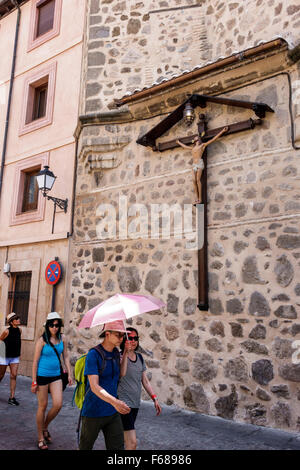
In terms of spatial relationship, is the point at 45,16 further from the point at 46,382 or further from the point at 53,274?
the point at 46,382

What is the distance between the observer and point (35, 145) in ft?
34.9

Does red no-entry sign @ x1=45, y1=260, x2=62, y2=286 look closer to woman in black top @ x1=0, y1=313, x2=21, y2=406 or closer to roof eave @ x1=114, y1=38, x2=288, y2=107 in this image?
woman in black top @ x1=0, y1=313, x2=21, y2=406

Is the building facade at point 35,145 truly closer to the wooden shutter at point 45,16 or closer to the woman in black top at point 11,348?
the wooden shutter at point 45,16

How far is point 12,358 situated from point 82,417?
4.05 metres

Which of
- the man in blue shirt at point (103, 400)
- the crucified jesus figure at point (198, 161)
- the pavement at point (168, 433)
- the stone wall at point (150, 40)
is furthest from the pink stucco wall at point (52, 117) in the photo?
the man in blue shirt at point (103, 400)

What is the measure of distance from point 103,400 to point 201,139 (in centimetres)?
486

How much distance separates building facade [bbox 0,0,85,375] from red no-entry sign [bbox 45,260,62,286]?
130 mm

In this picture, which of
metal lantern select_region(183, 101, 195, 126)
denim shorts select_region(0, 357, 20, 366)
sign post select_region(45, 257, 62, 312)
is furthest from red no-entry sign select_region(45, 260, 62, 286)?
metal lantern select_region(183, 101, 195, 126)

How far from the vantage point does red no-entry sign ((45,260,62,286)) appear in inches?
344

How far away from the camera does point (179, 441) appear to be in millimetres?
4730

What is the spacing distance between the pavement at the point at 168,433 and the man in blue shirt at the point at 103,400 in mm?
1336

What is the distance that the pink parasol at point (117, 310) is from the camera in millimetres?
3350

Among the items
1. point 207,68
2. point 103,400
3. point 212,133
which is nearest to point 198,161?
point 212,133

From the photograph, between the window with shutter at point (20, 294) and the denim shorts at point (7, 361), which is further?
the window with shutter at point (20, 294)
